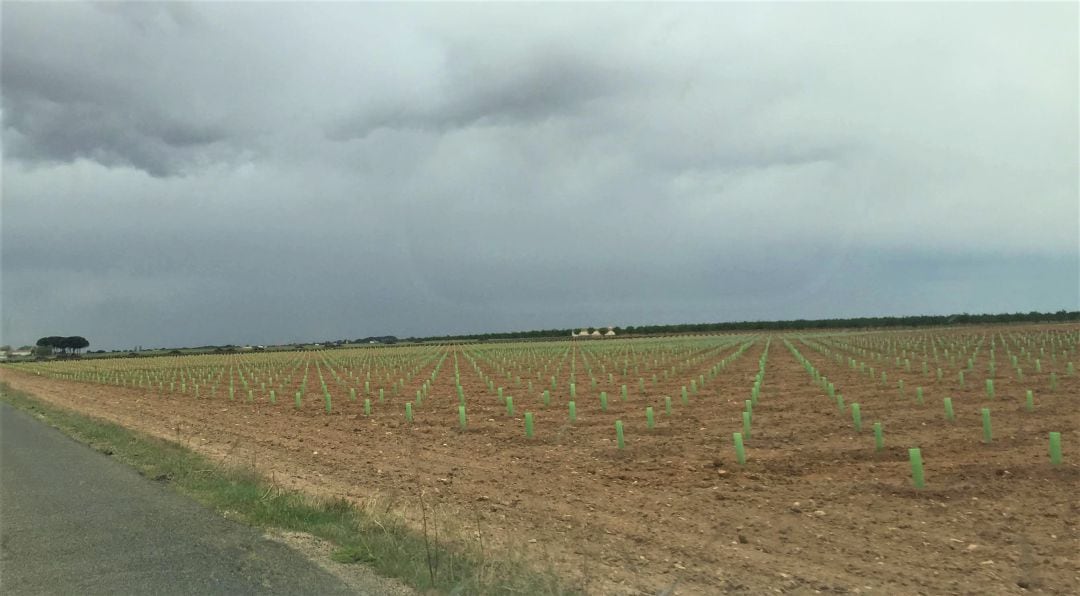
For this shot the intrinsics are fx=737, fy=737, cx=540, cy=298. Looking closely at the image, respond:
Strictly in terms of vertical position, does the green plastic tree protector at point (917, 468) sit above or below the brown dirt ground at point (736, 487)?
above

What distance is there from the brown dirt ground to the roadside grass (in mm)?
454

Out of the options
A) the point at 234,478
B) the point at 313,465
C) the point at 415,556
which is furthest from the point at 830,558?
the point at 313,465

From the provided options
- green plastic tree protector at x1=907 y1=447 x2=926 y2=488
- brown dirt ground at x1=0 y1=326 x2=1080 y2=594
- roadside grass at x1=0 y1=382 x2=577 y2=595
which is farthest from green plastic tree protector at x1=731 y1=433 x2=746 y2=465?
roadside grass at x1=0 y1=382 x2=577 y2=595

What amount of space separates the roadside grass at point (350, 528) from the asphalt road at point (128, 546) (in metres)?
0.38

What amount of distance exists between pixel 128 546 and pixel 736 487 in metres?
6.93

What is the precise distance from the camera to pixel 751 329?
152 meters

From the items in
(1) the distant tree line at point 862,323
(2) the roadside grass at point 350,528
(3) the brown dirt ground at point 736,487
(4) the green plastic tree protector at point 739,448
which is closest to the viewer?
(2) the roadside grass at point 350,528

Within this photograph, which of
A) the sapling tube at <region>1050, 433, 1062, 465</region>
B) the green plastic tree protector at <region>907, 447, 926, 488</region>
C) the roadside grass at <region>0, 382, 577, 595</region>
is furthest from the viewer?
the sapling tube at <region>1050, 433, 1062, 465</region>

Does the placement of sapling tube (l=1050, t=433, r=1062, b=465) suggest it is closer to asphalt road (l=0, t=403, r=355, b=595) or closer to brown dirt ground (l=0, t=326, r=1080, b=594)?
brown dirt ground (l=0, t=326, r=1080, b=594)

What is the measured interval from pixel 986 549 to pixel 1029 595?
44.4 inches

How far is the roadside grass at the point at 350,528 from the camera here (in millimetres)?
5934

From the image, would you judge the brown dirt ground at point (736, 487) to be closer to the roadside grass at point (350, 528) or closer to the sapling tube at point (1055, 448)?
the sapling tube at point (1055, 448)

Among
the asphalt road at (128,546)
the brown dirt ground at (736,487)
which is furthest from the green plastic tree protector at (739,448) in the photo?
the asphalt road at (128,546)

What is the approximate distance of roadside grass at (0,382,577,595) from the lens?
19.5 feet
